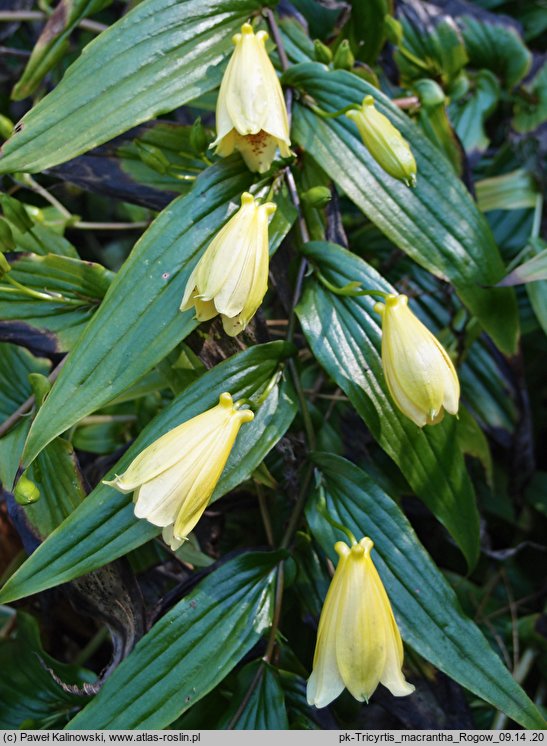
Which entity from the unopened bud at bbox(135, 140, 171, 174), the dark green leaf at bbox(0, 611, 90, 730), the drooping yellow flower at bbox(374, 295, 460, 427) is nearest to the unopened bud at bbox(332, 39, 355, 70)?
the unopened bud at bbox(135, 140, 171, 174)

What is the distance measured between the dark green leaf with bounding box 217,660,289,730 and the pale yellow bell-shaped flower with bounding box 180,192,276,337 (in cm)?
34

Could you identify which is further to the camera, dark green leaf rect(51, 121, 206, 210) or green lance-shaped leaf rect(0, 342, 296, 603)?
dark green leaf rect(51, 121, 206, 210)

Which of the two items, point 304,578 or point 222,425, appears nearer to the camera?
→ point 222,425

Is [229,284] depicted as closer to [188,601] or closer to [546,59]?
[188,601]

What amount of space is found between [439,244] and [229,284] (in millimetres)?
300

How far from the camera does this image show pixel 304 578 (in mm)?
829

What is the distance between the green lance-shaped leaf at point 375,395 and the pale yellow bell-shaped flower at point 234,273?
0.34ft

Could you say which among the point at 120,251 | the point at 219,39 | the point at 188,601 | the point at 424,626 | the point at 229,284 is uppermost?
the point at 219,39

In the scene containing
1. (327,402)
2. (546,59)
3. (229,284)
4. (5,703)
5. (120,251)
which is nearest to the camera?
(229,284)

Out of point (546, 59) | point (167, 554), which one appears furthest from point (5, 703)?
point (546, 59)

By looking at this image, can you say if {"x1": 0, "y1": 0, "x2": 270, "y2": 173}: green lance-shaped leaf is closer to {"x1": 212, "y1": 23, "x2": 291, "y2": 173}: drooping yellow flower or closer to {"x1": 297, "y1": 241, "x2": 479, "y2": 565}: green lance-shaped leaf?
{"x1": 212, "y1": 23, "x2": 291, "y2": 173}: drooping yellow flower

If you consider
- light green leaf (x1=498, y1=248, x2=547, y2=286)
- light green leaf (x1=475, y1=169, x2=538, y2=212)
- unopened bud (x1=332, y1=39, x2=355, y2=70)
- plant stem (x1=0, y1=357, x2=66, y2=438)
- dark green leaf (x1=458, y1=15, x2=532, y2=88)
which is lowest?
light green leaf (x1=475, y1=169, x2=538, y2=212)

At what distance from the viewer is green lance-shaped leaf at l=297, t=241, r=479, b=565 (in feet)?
2.47

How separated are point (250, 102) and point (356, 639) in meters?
0.49
